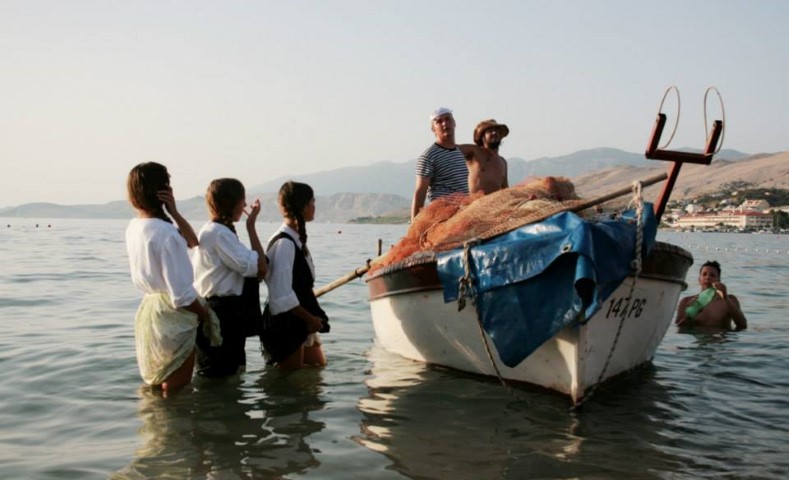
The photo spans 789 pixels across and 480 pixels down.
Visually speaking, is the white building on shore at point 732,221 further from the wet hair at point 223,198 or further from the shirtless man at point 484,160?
the wet hair at point 223,198

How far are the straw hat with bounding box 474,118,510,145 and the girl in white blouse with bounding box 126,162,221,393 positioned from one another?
3.98 metres

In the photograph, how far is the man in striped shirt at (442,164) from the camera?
28.9ft

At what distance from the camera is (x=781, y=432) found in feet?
20.4

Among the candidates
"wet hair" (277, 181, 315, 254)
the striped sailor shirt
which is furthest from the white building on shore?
"wet hair" (277, 181, 315, 254)

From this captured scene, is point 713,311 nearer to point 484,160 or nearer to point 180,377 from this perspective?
point 484,160

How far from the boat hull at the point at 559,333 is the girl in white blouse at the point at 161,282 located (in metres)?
2.16

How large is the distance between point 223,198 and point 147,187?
0.84 metres

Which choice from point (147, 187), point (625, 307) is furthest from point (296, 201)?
point (625, 307)

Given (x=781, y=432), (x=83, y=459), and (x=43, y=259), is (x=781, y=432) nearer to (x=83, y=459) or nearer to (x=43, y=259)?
(x=83, y=459)

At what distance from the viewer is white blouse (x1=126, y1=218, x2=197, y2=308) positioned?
577 cm

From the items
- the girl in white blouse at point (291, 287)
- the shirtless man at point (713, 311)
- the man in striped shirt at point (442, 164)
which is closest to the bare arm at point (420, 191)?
the man in striped shirt at point (442, 164)

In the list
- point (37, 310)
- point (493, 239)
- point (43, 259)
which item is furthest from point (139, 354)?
point (43, 259)

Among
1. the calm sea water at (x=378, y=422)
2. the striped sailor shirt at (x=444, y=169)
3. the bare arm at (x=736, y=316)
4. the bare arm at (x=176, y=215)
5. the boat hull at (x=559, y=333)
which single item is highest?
the striped sailor shirt at (x=444, y=169)

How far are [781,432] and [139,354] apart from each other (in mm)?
Result: 5451
